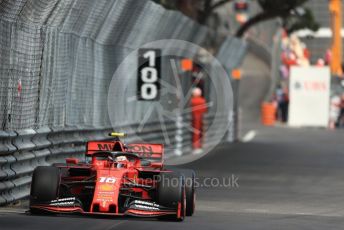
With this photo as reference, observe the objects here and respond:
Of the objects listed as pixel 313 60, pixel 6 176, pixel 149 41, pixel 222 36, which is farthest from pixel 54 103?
pixel 313 60

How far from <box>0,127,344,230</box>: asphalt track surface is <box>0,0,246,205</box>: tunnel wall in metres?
1.77

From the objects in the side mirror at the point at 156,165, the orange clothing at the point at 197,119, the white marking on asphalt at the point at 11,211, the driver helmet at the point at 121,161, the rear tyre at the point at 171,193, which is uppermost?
the orange clothing at the point at 197,119

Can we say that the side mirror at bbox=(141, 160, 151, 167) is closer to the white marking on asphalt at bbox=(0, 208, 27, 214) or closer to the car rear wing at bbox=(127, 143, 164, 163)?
the car rear wing at bbox=(127, 143, 164, 163)

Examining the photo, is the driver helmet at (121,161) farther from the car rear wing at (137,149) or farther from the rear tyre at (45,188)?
the rear tyre at (45,188)

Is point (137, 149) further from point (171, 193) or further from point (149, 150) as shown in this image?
point (171, 193)

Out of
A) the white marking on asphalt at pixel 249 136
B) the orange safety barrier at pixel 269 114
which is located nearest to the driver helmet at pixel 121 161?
the white marking on asphalt at pixel 249 136

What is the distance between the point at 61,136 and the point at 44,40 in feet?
5.91

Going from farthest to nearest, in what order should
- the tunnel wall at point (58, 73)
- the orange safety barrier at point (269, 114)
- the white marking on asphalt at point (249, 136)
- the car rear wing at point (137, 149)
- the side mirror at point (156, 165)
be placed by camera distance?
the orange safety barrier at point (269, 114), the white marking on asphalt at point (249, 136), the tunnel wall at point (58, 73), the car rear wing at point (137, 149), the side mirror at point (156, 165)

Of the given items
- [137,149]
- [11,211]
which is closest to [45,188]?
[11,211]

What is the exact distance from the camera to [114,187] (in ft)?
39.0

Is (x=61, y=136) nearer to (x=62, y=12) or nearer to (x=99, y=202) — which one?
(x=62, y=12)

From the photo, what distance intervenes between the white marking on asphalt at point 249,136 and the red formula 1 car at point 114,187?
2402 cm

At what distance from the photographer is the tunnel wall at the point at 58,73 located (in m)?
13.6

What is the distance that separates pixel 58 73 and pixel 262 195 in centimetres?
347
